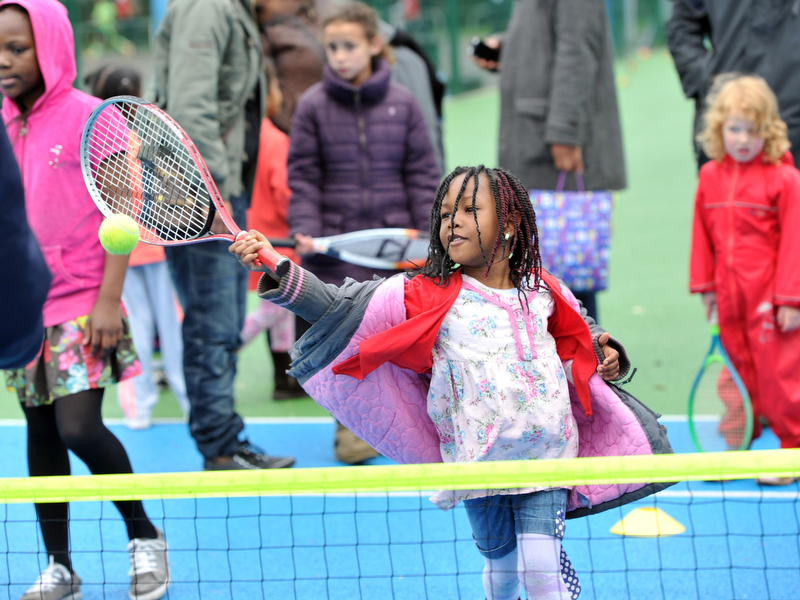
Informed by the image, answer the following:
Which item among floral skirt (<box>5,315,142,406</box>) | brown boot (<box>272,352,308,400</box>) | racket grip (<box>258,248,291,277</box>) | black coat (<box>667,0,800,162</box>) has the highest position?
black coat (<box>667,0,800,162</box>)

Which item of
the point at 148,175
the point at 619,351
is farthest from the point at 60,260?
the point at 619,351

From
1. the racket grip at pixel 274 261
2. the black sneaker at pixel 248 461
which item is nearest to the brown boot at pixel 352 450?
the black sneaker at pixel 248 461

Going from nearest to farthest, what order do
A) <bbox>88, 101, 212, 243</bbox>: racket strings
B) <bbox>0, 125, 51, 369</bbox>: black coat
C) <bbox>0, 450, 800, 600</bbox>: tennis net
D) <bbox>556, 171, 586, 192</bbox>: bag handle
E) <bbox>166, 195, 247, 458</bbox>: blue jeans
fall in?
<bbox>0, 125, 51, 369</bbox>: black coat < <bbox>88, 101, 212, 243</bbox>: racket strings < <bbox>0, 450, 800, 600</bbox>: tennis net < <bbox>166, 195, 247, 458</bbox>: blue jeans < <bbox>556, 171, 586, 192</bbox>: bag handle

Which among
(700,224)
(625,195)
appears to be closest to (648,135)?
(625,195)

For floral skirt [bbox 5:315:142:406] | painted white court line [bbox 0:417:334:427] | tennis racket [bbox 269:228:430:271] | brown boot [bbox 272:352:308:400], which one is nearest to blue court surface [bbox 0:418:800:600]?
floral skirt [bbox 5:315:142:406]

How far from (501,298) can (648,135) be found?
10.5 m

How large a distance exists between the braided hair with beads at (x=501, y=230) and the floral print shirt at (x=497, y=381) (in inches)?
2.5

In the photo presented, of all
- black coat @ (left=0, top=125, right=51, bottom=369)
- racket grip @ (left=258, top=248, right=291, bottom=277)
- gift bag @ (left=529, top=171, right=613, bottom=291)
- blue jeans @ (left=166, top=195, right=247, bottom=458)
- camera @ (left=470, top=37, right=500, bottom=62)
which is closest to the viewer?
racket grip @ (left=258, top=248, right=291, bottom=277)

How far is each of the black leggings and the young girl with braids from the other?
0.97m

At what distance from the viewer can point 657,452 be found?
8.21 feet

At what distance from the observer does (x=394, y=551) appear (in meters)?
3.59

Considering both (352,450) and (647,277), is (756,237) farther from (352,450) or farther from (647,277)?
Answer: (647,277)

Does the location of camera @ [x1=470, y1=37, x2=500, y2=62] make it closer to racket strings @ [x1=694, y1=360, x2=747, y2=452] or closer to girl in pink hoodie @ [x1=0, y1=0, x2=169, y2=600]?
racket strings @ [x1=694, y1=360, x2=747, y2=452]

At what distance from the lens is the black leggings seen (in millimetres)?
3021
